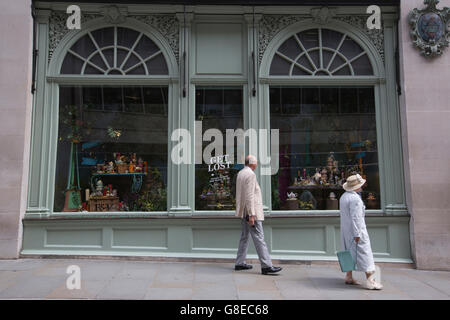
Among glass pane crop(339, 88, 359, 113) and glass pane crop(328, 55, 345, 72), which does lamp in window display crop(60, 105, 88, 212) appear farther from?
glass pane crop(339, 88, 359, 113)

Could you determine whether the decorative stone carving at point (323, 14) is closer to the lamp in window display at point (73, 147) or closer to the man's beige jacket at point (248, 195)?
the man's beige jacket at point (248, 195)

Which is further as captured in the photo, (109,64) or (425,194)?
(109,64)

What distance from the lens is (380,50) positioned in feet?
26.1

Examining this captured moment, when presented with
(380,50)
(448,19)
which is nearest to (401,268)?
(380,50)

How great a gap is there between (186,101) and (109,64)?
1797 mm

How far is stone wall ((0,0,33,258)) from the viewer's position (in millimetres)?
7199

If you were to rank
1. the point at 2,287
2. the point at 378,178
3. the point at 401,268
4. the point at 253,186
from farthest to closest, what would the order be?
the point at 378,178
the point at 401,268
the point at 253,186
the point at 2,287

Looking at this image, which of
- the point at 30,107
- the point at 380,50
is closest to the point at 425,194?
the point at 380,50

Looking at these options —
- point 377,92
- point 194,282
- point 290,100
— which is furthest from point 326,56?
point 194,282

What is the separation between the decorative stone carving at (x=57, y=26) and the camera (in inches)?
308

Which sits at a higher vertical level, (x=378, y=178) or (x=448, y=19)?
(x=448, y=19)

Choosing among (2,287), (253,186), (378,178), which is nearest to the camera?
(2,287)

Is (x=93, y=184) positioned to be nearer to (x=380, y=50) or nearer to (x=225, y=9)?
(x=225, y=9)
